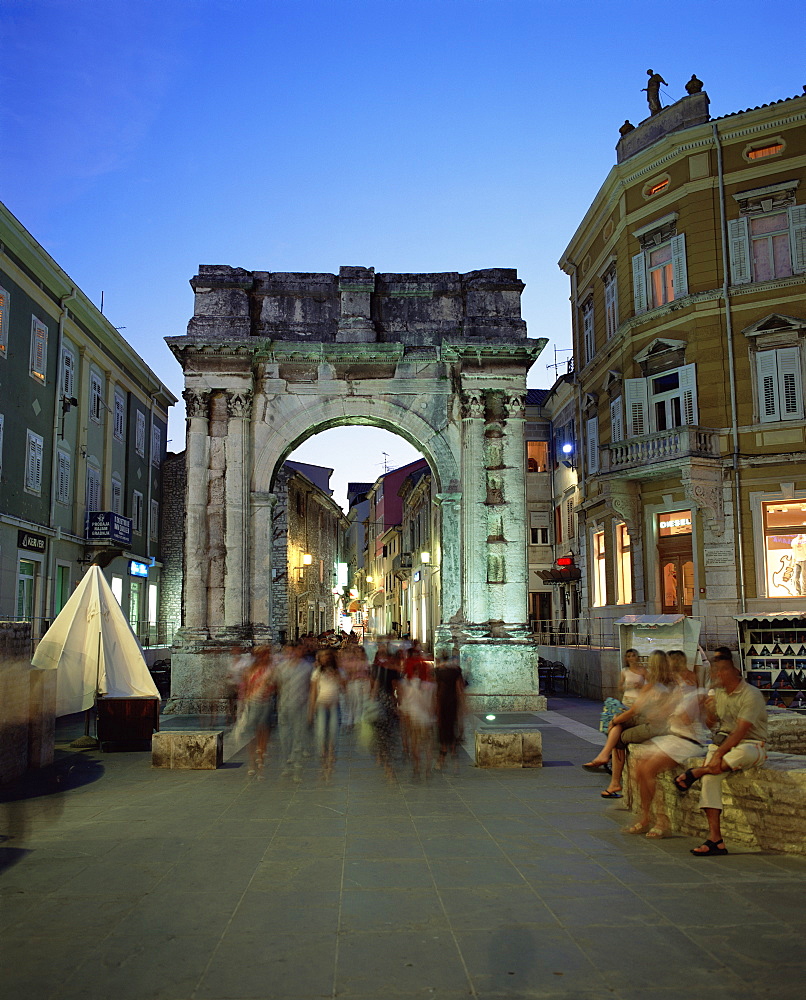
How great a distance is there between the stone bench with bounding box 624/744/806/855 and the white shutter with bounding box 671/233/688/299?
18494mm

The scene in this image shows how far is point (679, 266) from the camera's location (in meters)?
24.1

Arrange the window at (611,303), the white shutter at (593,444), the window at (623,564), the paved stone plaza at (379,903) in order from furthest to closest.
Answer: the white shutter at (593,444) < the window at (611,303) < the window at (623,564) < the paved stone plaza at (379,903)

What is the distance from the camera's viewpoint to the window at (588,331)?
98.1 feet

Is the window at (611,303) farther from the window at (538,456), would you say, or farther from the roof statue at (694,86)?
the window at (538,456)

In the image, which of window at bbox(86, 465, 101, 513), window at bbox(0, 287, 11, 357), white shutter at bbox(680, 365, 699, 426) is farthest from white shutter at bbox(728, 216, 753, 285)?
window at bbox(86, 465, 101, 513)

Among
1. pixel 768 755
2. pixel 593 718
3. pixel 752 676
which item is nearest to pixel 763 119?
pixel 752 676

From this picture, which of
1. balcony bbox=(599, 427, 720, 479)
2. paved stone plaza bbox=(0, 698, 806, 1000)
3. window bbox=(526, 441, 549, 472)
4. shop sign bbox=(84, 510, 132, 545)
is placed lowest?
paved stone plaza bbox=(0, 698, 806, 1000)

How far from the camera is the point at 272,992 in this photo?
178 inches

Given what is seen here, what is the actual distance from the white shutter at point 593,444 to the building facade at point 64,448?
53.1 ft

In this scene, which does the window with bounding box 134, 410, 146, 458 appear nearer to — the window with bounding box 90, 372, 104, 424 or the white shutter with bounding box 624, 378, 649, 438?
the window with bounding box 90, 372, 104, 424

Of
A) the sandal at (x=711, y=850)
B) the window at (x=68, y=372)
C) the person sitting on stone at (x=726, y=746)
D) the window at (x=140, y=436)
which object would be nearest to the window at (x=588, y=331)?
the window at (x=68, y=372)

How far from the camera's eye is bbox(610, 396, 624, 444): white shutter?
2616cm

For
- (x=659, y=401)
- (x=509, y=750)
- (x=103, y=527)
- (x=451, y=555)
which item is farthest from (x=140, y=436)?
(x=509, y=750)

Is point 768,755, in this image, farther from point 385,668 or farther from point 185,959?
point 385,668
